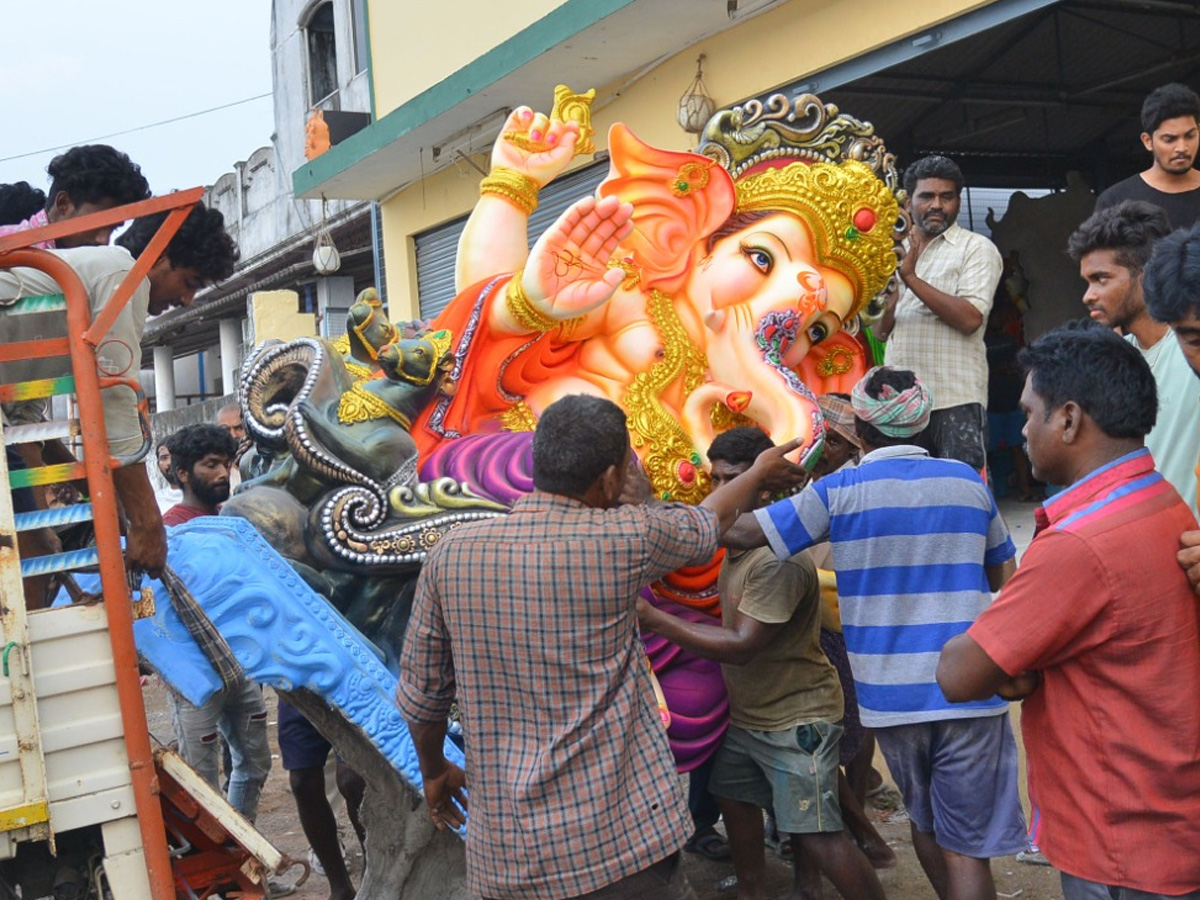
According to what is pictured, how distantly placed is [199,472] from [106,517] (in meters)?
1.71

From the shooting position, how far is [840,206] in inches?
151

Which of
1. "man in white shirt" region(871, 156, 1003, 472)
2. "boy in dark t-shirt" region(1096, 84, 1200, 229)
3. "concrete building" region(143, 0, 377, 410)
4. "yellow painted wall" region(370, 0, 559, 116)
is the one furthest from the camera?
"concrete building" region(143, 0, 377, 410)

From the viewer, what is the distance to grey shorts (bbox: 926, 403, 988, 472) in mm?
4340

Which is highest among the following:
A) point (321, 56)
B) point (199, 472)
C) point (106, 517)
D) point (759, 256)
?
point (321, 56)

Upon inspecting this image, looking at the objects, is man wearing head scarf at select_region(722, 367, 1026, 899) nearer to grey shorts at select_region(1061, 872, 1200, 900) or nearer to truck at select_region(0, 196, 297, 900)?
grey shorts at select_region(1061, 872, 1200, 900)

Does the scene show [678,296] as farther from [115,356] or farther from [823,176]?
[115,356]

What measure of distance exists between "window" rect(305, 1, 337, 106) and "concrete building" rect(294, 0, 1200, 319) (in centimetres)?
426

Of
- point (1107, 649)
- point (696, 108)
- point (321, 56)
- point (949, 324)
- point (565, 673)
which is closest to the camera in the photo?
point (1107, 649)

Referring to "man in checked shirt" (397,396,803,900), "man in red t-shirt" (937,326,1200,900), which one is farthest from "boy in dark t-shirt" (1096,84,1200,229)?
"man in checked shirt" (397,396,803,900)

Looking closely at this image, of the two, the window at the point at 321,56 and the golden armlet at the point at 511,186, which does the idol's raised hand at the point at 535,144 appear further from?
the window at the point at 321,56

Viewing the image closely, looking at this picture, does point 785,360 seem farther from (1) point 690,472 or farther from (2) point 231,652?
(2) point 231,652

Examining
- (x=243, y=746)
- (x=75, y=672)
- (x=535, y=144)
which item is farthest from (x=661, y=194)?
(x=243, y=746)

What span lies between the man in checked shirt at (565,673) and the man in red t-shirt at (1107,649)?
1.93 feet

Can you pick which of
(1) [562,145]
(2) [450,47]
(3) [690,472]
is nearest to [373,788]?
(3) [690,472]
